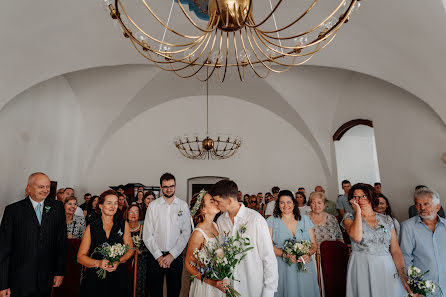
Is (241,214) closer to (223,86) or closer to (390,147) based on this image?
(390,147)

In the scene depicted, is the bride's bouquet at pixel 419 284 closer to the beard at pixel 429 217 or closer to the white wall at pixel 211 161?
the beard at pixel 429 217

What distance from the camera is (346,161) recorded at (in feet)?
28.6

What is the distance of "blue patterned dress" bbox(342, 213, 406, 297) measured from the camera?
2508 millimetres

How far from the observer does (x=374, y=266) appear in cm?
255

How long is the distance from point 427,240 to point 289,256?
1188mm

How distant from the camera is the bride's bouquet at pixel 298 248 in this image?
2725mm

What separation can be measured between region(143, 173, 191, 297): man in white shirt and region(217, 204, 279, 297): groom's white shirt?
1.57m

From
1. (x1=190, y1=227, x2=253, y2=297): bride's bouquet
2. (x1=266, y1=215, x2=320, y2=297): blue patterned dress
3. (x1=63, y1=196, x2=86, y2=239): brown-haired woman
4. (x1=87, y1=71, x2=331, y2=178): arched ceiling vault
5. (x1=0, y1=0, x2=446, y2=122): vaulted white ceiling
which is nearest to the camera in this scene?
(x1=190, y1=227, x2=253, y2=297): bride's bouquet

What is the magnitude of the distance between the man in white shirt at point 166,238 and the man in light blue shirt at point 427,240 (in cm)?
232

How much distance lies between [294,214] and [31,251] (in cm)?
255

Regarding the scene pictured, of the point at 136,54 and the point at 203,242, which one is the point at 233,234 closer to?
the point at 203,242

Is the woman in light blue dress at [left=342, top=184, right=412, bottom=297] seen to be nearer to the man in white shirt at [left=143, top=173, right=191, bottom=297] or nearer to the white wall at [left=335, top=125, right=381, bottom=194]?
the man in white shirt at [left=143, top=173, right=191, bottom=297]

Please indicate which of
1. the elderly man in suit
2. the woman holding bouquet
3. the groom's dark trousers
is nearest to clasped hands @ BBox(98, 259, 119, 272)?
the woman holding bouquet

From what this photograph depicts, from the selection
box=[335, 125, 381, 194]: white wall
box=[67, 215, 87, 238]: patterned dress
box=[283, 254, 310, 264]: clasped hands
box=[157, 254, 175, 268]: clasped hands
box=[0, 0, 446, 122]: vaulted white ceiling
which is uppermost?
box=[0, 0, 446, 122]: vaulted white ceiling
